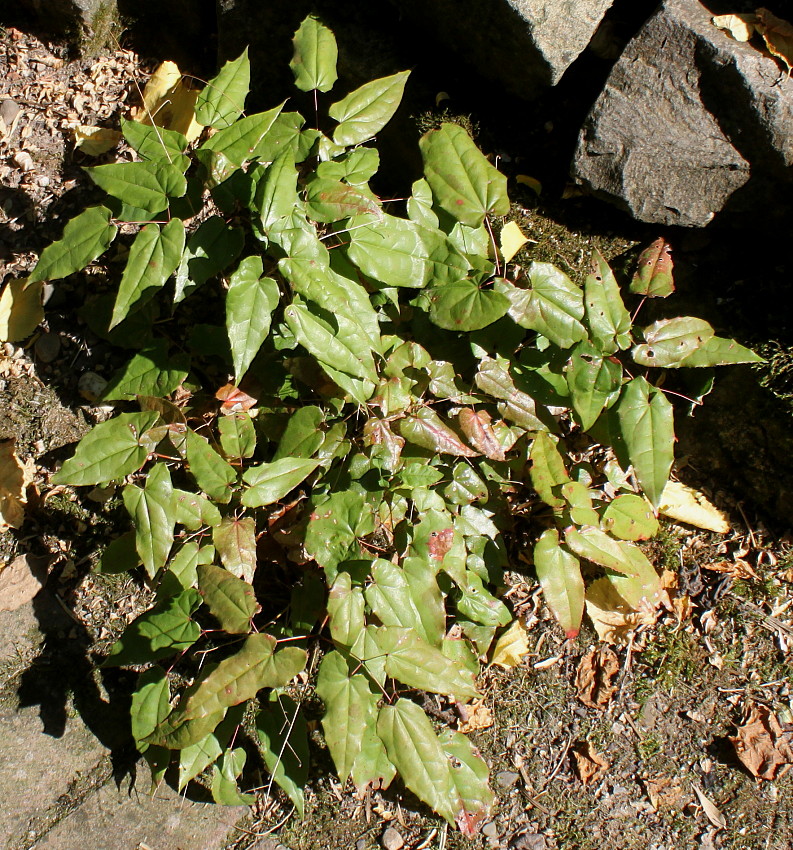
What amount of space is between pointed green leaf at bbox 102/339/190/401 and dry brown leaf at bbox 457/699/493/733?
4.95 ft

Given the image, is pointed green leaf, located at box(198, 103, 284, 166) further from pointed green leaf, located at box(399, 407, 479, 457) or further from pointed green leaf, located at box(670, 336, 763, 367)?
pointed green leaf, located at box(670, 336, 763, 367)

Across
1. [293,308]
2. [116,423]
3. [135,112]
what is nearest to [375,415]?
[293,308]

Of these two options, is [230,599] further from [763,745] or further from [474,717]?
[763,745]

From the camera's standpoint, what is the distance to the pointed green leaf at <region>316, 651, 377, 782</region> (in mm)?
1964

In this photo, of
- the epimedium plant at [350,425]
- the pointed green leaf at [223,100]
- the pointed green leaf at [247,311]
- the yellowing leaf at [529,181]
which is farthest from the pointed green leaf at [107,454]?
the yellowing leaf at [529,181]

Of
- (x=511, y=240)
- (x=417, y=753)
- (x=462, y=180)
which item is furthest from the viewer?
(x=511, y=240)

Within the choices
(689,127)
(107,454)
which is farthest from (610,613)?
(107,454)

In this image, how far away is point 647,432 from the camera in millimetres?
1931

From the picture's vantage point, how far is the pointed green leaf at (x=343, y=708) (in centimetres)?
196

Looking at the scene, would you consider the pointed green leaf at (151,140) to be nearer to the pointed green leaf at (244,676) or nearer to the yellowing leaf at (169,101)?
the yellowing leaf at (169,101)

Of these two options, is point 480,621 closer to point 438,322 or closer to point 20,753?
point 438,322

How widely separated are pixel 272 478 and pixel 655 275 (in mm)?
1244

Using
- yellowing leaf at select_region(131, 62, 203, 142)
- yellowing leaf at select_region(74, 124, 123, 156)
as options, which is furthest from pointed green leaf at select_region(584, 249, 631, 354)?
yellowing leaf at select_region(74, 124, 123, 156)

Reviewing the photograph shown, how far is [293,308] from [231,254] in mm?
302
